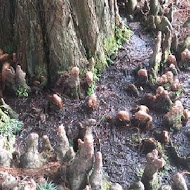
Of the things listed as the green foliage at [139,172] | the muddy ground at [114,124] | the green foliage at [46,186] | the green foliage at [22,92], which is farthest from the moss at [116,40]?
the green foliage at [46,186]

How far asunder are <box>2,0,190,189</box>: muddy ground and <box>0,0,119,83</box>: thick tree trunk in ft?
0.79

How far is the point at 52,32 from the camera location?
3441 millimetres

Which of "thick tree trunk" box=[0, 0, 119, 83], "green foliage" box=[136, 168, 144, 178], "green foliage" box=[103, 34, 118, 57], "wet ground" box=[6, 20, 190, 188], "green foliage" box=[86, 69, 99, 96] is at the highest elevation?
"thick tree trunk" box=[0, 0, 119, 83]

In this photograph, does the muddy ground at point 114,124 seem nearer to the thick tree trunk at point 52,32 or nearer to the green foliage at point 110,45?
the green foliage at point 110,45

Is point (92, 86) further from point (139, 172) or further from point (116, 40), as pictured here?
point (139, 172)

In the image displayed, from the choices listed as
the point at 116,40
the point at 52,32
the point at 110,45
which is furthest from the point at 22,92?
the point at 116,40

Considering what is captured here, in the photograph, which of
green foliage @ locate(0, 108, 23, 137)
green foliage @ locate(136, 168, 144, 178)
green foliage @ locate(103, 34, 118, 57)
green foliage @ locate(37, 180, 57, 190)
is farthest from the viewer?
green foliage @ locate(103, 34, 118, 57)

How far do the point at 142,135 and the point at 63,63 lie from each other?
0.87 m

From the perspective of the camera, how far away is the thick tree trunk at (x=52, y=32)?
3.39 metres

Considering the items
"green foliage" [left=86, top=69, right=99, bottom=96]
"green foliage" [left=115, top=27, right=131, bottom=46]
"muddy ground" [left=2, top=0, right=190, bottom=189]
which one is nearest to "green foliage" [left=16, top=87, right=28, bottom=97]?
"muddy ground" [left=2, top=0, right=190, bottom=189]

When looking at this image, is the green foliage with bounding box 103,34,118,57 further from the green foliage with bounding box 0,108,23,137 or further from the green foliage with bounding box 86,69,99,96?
the green foliage with bounding box 0,108,23,137

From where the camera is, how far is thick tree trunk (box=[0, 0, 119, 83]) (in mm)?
3393

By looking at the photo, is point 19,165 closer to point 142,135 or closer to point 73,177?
point 73,177

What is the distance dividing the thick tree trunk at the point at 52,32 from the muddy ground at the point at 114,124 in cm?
24
